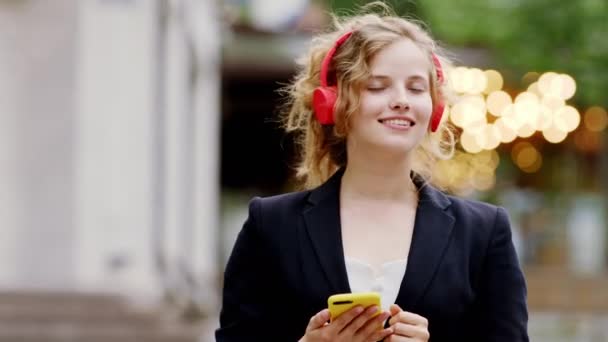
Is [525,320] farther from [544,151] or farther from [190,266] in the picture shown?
[544,151]

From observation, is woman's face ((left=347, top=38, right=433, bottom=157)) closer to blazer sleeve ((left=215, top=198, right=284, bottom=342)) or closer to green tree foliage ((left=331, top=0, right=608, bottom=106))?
blazer sleeve ((left=215, top=198, right=284, bottom=342))

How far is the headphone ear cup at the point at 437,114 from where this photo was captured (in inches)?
144

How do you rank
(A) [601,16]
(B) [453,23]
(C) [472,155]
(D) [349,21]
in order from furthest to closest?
(C) [472,155], (B) [453,23], (A) [601,16], (D) [349,21]

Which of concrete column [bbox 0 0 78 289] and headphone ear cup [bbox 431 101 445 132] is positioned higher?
headphone ear cup [bbox 431 101 445 132]

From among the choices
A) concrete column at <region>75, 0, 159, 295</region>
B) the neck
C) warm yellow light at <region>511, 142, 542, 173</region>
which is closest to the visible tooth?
the neck

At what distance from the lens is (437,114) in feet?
12.1

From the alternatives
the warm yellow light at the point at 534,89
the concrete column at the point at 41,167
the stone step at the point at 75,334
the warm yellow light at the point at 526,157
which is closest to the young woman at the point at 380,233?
the stone step at the point at 75,334

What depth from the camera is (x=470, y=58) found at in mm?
29141

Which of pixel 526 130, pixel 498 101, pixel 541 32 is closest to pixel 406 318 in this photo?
pixel 541 32

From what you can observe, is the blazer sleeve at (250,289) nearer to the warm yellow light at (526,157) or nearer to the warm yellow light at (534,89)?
the warm yellow light at (534,89)

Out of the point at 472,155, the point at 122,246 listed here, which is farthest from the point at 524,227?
the point at 122,246

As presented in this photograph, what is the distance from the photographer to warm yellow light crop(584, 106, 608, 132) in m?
29.5

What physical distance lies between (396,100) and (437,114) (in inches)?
8.1

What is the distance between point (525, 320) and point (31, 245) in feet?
43.1
